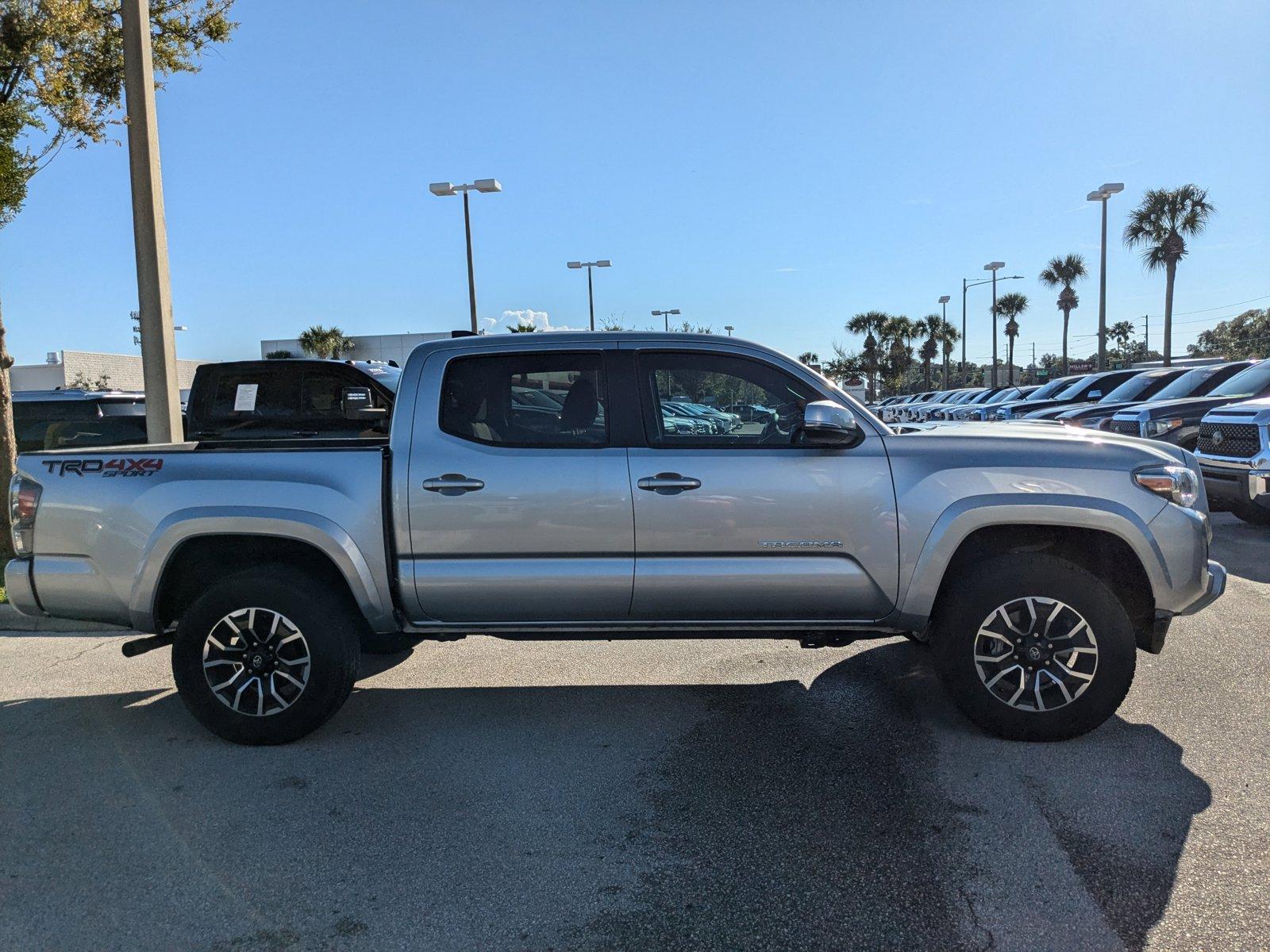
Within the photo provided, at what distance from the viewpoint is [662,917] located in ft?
9.12

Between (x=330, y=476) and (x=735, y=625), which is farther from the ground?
(x=330, y=476)

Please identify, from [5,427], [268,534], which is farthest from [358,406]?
[268,534]

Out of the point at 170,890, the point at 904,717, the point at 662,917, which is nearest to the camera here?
the point at 662,917

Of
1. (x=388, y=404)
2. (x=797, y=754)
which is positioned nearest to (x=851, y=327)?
(x=388, y=404)

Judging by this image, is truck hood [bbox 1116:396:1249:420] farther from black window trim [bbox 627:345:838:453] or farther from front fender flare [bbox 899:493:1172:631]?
black window trim [bbox 627:345:838:453]

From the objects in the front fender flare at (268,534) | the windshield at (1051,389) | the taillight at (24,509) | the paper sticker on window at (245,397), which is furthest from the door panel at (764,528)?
the windshield at (1051,389)

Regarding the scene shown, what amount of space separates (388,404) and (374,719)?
4.93 meters

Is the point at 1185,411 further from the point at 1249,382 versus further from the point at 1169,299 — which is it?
the point at 1169,299

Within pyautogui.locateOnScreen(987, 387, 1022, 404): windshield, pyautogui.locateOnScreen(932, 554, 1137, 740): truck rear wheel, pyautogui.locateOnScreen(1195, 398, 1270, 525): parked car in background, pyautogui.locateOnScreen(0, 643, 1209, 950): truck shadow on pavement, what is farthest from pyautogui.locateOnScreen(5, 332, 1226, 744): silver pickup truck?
pyautogui.locateOnScreen(987, 387, 1022, 404): windshield

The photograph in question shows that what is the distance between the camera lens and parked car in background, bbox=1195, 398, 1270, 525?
844 cm

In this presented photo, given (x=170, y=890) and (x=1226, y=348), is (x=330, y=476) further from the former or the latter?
(x=1226, y=348)

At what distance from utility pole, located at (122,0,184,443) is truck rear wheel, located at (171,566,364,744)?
3.76m

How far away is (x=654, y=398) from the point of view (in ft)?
13.9

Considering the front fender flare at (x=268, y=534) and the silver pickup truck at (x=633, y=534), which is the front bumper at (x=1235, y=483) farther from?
the front fender flare at (x=268, y=534)
